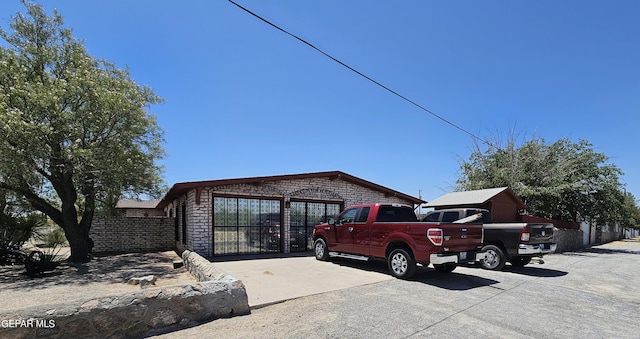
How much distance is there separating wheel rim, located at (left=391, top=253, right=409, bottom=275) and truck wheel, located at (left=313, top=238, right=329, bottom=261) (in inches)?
120

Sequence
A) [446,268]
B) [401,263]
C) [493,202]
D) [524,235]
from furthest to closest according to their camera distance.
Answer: [493,202], [524,235], [446,268], [401,263]

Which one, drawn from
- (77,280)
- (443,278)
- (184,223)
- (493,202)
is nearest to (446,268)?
(443,278)

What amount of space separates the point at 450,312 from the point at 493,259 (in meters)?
5.42

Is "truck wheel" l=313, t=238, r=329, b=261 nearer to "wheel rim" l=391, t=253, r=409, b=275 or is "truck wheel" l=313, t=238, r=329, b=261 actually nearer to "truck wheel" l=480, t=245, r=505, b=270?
"wheel rim" l=391, t=253, r=409, b=275

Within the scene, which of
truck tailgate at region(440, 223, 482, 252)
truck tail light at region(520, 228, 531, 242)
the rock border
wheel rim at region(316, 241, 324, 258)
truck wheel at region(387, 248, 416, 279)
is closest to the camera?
the rock border

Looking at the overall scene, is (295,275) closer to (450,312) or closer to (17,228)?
(450,312)

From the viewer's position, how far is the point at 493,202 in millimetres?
14789

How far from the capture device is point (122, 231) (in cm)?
1539

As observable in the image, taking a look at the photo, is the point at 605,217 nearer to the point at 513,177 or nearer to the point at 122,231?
the point at 513,177

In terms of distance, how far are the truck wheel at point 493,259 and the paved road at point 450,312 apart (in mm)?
1335

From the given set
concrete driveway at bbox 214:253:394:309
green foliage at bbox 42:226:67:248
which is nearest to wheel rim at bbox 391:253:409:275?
concrete driveway at bbox 214:253:394:309

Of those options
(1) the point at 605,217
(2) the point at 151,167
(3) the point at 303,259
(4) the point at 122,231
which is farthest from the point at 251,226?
(1) the point at 605,217

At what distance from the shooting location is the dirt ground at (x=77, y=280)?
21.8 feet

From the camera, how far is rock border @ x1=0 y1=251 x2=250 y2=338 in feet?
13.0
